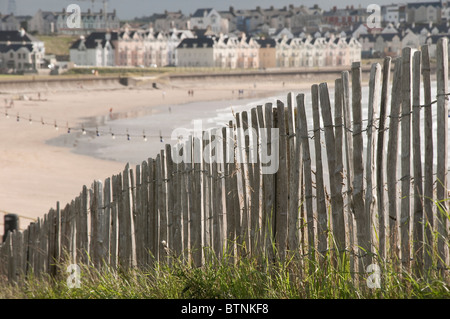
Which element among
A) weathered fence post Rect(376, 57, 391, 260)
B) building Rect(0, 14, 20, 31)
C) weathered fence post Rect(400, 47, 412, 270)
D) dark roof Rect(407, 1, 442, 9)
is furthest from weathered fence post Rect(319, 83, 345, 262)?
dark roof Rect(407, 1, 442, 9)

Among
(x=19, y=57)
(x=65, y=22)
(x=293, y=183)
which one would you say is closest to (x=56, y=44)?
(x=65, y=22)

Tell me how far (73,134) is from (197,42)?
74287mm

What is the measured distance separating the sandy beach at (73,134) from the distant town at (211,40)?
76.0 ft

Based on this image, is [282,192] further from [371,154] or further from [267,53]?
[267,53]

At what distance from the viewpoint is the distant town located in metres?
97.4

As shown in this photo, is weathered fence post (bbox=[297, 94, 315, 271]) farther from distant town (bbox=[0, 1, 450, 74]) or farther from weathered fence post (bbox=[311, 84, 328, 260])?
distant town (bbox=[0, 1, 450, 74])

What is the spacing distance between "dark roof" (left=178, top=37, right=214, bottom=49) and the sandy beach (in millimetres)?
37039

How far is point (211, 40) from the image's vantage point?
105312 millimetres

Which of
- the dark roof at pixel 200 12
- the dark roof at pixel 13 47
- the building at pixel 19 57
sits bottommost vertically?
the building at pixel 19 57

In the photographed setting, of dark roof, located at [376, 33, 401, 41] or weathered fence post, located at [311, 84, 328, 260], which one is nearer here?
weathered fence post, located at [311, 84, 328, 260]

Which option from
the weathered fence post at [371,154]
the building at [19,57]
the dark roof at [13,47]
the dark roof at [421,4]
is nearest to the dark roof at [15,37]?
the dark roof at [13,47]

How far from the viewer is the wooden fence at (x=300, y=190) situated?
12.5ft

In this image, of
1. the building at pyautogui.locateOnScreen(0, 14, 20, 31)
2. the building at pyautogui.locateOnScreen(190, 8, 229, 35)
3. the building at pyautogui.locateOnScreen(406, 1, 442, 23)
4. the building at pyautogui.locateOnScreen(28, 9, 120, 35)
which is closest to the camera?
the building at pyautogui.locateOnScreen(28, 9, 120, 35)

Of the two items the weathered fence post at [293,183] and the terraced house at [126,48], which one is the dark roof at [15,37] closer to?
the terraced house at [126,48]
